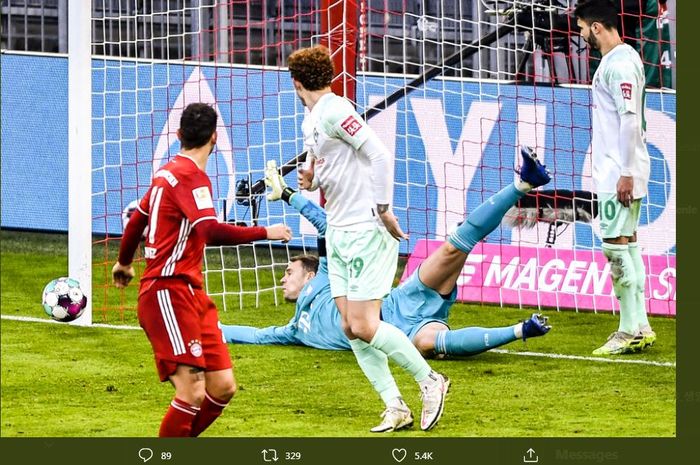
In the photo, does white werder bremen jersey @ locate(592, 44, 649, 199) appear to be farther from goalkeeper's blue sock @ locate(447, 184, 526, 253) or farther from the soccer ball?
the soccer ball

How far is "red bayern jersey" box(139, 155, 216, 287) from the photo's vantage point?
5531 mm

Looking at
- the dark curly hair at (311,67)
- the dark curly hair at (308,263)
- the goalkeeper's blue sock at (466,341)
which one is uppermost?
the dark curly hair at (311,67)

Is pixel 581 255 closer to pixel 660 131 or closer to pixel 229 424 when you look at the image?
pixel 660 131

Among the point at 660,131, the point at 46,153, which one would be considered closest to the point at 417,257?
the point at 660,131

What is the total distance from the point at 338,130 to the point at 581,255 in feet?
14.1

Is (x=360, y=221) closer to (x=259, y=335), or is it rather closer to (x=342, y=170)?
(x=342, y=170)

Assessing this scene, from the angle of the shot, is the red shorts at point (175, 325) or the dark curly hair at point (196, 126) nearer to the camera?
the red shorts at point (175, 325)

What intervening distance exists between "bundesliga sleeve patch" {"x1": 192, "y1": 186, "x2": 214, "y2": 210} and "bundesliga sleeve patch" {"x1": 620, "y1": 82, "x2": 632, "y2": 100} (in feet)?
10.4

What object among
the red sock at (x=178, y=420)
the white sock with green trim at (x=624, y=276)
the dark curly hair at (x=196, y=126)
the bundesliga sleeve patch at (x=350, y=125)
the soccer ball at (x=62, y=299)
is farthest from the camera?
the white sock with green trim at (x=624, y=276)

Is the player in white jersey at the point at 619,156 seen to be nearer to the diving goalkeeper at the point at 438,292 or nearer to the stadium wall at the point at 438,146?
the diving goalkeeper at the point at 438,292

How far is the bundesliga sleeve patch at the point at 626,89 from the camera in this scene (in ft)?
25.7

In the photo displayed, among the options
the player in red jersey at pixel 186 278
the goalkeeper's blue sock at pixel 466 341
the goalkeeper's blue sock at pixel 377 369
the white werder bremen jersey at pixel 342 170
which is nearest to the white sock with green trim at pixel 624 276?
the goalkeeper's blue sock at pixel 466 341
